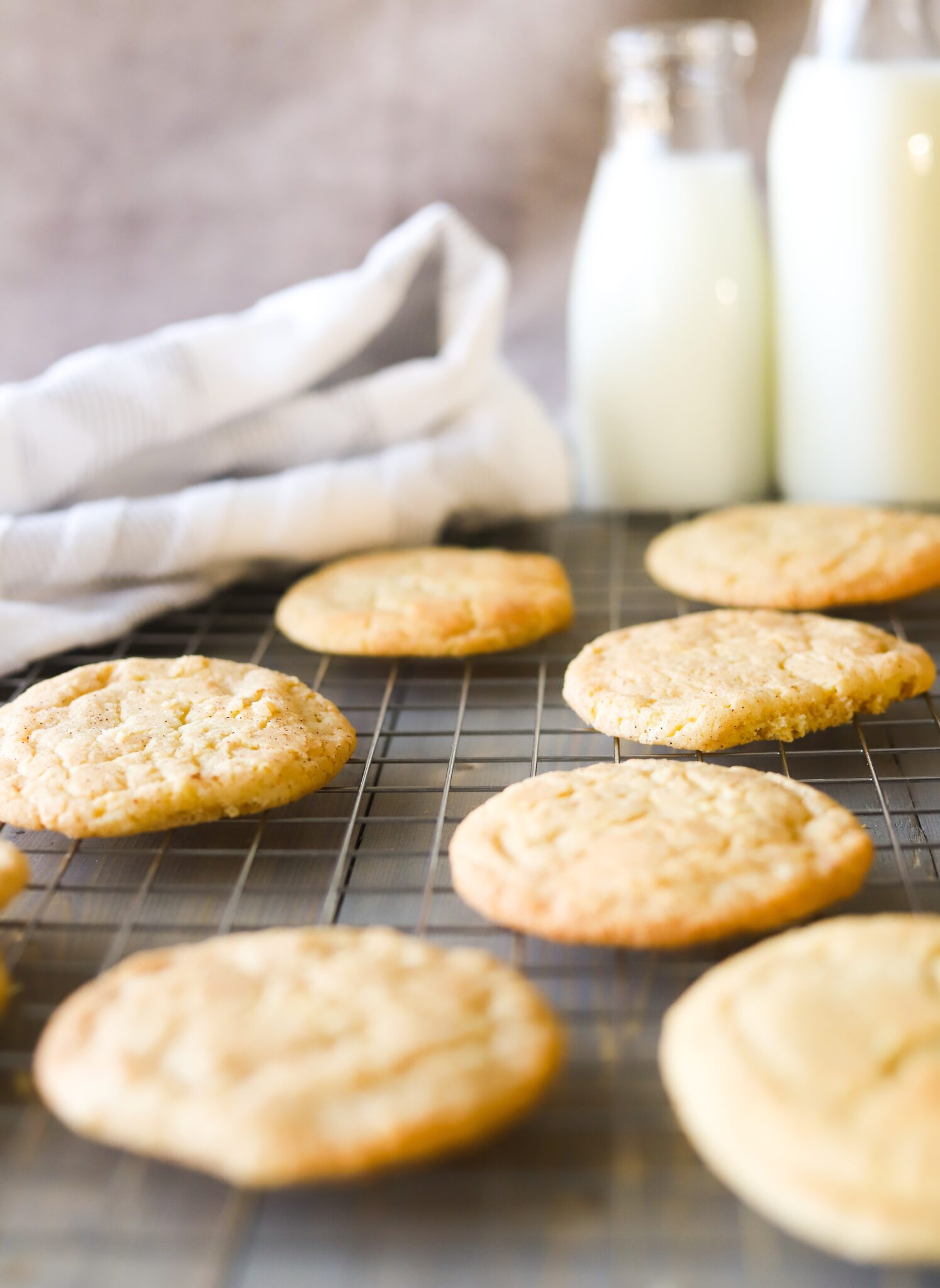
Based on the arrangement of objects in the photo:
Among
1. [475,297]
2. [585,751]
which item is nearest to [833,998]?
[585,751]

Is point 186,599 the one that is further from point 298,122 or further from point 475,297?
point 298,122

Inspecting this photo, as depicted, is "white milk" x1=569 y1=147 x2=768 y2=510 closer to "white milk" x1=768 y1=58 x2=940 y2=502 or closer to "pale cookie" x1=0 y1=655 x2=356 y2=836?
"white milk" x1=768 y1=58 x2=940 y2=502

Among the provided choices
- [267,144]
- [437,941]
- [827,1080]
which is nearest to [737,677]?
[437,941]

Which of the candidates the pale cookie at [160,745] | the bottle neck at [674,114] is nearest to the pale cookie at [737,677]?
the pale cookie at [160,745]

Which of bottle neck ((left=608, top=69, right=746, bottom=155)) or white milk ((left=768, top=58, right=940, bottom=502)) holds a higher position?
bottle neck ((left=608, top=69, right=746, bottom=155))

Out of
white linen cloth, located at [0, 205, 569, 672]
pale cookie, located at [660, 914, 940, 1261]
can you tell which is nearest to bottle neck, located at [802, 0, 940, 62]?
white linen cloth, located at [0, 205, 569, 672]

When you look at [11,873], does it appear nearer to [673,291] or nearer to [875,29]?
[673,291]
